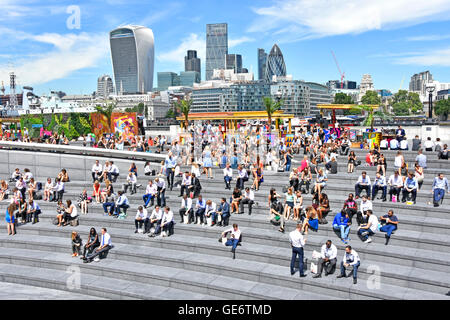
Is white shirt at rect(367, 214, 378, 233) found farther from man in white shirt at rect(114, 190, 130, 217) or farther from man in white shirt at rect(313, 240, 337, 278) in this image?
man in white shirt at rect(114, 190, 130, 217)

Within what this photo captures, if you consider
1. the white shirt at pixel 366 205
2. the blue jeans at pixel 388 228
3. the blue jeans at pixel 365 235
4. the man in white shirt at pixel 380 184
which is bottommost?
the blue jeans at pixel 365 235

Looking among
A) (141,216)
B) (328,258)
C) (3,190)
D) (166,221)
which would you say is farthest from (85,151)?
(328,258)

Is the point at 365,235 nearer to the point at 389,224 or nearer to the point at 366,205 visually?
the point at 389,224

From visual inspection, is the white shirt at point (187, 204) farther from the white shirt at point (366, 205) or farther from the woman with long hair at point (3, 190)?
the woman with long hair at point (3, 190)

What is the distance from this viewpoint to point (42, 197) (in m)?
19.8

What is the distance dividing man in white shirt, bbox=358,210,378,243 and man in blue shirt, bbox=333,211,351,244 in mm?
407

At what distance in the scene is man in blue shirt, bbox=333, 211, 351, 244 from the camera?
12.9m

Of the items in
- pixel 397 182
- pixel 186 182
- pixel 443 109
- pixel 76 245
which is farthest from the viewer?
pixel 443 109

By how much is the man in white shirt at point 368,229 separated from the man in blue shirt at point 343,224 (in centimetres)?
41

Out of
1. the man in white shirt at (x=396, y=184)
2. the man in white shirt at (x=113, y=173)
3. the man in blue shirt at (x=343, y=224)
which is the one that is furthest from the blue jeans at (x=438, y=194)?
the man in white shirt at (x=113, y=173)

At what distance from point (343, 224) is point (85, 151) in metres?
15.5

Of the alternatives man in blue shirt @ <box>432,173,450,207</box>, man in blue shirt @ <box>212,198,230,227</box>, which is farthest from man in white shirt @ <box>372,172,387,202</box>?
man in blue shirt @ <box>212,198,230,227</box>

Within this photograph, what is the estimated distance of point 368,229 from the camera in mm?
12812

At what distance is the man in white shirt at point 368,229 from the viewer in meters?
12.8
